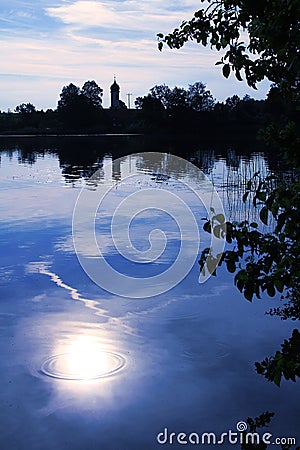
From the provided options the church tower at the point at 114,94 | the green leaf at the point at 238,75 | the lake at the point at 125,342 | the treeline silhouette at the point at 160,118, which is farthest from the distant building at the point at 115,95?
the green leaf at the point at 238,75

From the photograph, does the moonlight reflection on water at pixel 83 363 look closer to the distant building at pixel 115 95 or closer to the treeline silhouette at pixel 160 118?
the treeline silhouette at pixel 160 118

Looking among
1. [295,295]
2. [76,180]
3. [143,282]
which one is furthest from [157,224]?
[76,180]

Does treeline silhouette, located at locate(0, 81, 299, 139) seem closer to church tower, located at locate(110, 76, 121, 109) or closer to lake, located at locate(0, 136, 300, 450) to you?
church tower, located at locate(110, 76, 121, 109)

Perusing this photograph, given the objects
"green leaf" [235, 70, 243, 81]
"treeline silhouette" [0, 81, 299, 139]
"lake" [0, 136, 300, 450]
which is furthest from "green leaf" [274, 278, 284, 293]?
"treeline silhouette" [0, 81, 299, 139]

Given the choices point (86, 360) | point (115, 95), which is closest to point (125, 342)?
point (86, 360)

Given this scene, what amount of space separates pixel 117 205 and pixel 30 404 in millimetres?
15696

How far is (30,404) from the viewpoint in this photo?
263 inches

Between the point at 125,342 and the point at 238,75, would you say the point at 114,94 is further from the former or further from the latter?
the point at 238,75

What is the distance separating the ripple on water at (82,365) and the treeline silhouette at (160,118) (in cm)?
8665

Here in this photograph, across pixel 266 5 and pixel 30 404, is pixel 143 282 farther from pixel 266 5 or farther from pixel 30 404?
pixel 266 5

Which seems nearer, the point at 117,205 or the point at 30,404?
the point at 30,404

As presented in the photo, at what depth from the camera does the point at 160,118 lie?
10762 centimetres

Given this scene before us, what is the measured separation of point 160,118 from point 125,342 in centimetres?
10144

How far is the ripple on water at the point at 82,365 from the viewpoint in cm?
739
